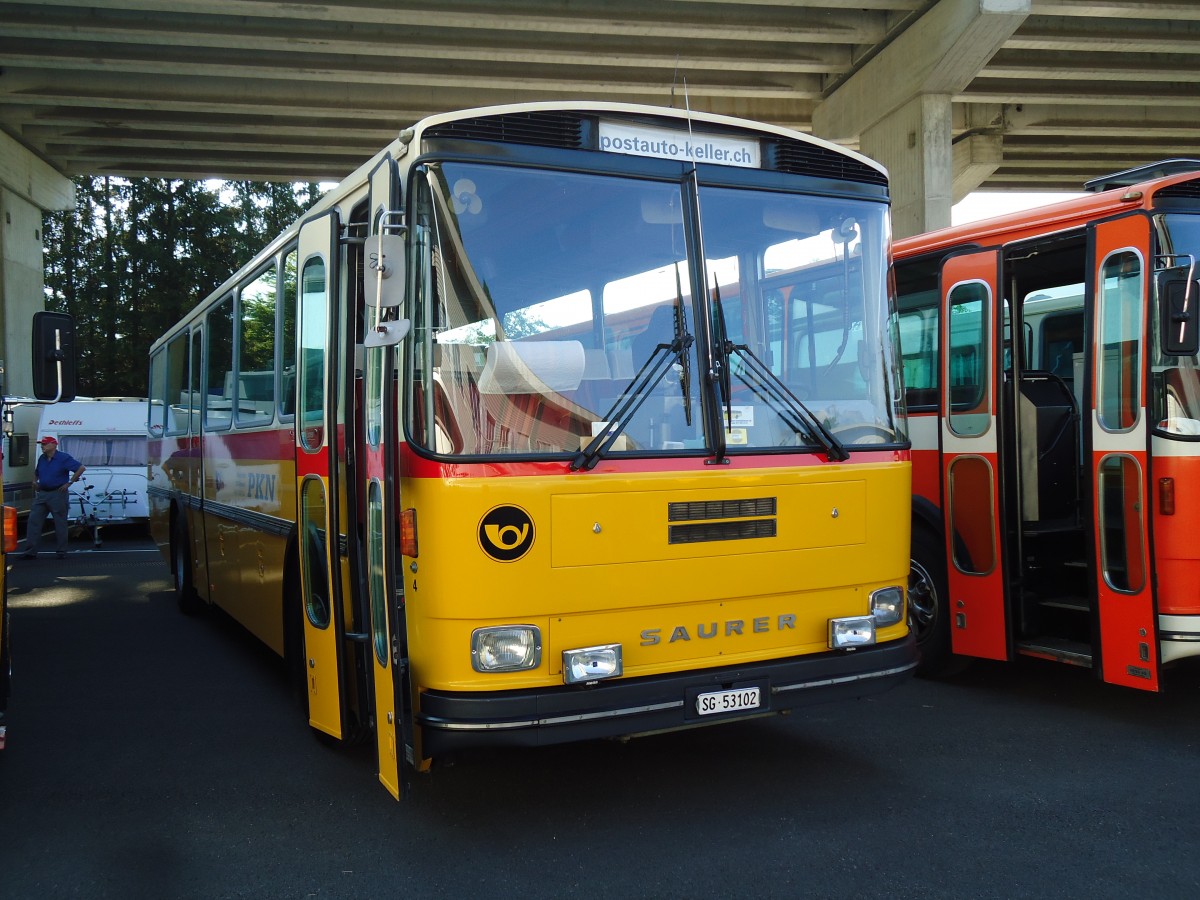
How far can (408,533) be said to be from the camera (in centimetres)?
436

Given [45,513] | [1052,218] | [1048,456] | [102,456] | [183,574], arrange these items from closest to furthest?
1. [1052,218]
2. [1048,456]
3. [183,574]
4. [45,513]
5. [102,456]

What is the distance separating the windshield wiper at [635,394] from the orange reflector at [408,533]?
682mm

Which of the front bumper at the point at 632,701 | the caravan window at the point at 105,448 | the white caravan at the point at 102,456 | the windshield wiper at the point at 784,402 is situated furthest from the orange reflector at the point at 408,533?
the caravan window at the point at 105,448

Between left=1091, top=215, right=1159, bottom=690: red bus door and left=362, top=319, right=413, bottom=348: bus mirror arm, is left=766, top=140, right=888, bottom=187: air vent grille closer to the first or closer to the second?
left=1091, top=215, right=1159, bottom=690: red bus door

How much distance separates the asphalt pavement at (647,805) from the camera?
416cm

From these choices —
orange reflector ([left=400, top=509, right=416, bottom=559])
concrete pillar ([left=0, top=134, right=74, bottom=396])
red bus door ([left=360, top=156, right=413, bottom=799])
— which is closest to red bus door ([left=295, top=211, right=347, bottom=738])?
red bus door ([left=360, top=156, right=413, bottom=799])

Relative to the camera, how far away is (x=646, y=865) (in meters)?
4.27

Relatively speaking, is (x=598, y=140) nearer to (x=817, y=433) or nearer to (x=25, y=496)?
(x=817, y=433)

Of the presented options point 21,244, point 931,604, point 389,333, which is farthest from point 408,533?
point 21,244

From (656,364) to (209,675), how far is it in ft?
16.1

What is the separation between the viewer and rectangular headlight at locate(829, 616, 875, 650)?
487cm

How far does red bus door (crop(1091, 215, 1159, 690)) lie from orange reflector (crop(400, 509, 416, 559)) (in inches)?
151

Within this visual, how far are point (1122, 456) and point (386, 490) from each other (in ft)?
13.0

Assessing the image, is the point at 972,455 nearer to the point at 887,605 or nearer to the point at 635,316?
the point at 887,605
